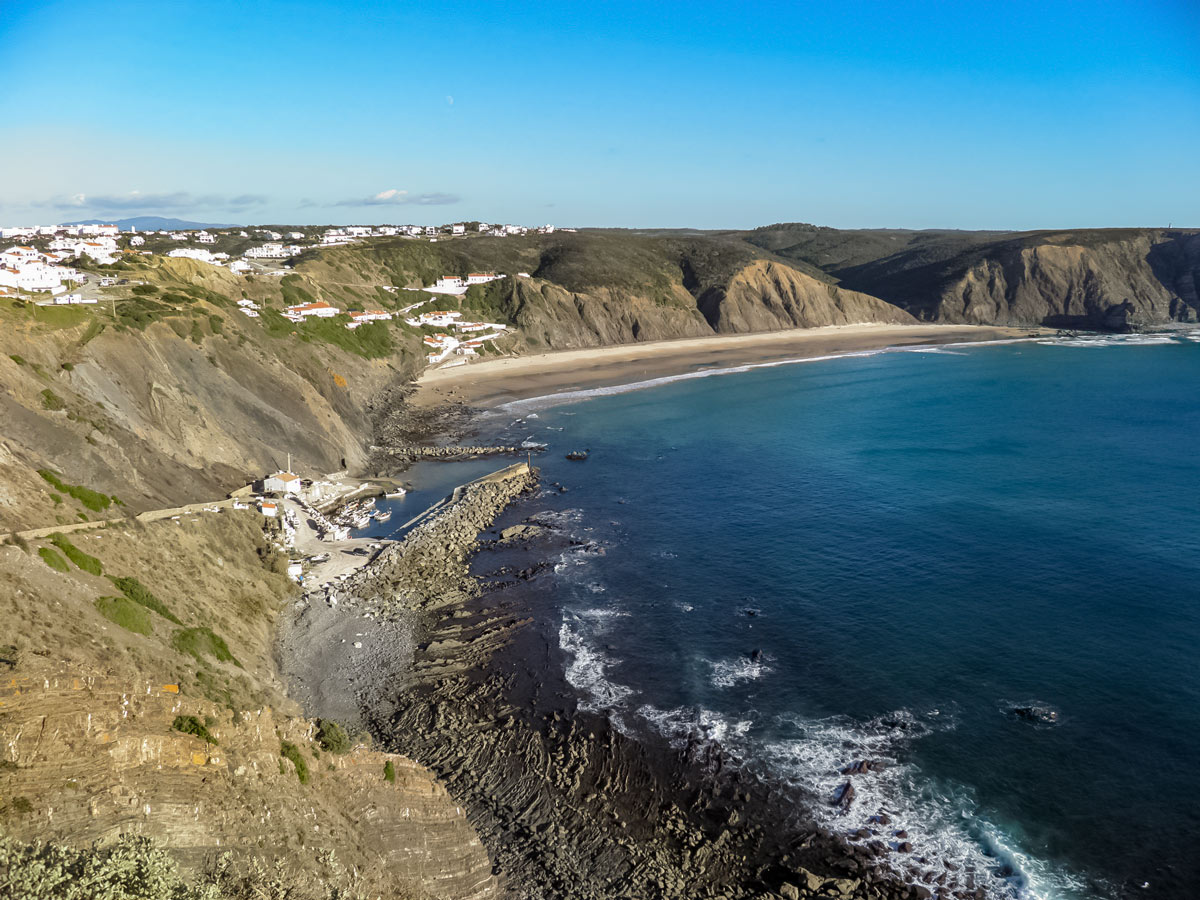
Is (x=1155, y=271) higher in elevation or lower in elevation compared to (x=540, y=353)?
higher

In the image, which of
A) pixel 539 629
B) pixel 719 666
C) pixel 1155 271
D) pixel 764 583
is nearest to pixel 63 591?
pixel 539 629

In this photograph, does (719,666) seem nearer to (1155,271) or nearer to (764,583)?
(764,583)

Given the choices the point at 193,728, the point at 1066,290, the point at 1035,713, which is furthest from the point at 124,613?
the point at 1066,290

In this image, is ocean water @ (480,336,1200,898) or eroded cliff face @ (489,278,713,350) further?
eroded cliff face @ (489,278,713,350)

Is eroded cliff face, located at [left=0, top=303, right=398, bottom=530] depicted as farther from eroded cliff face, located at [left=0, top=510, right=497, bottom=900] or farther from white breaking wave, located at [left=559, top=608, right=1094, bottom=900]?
white breaking wave, located at [left=559, top=608, right=1094, bottom=900]

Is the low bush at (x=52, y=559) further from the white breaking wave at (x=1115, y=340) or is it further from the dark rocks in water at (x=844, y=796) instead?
the white breaking wave at (x=1115, y=340)

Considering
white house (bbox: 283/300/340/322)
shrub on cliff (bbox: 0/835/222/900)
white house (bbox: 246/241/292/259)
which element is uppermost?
white house (bbox: 246/241/292/259)

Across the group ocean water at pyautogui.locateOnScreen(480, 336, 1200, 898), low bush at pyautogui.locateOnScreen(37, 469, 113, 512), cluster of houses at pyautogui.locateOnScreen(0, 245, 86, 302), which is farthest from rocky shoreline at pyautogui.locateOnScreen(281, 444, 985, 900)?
cluster of houses at pyautogui.locateOnScreen(0, 245, 86, 302)
